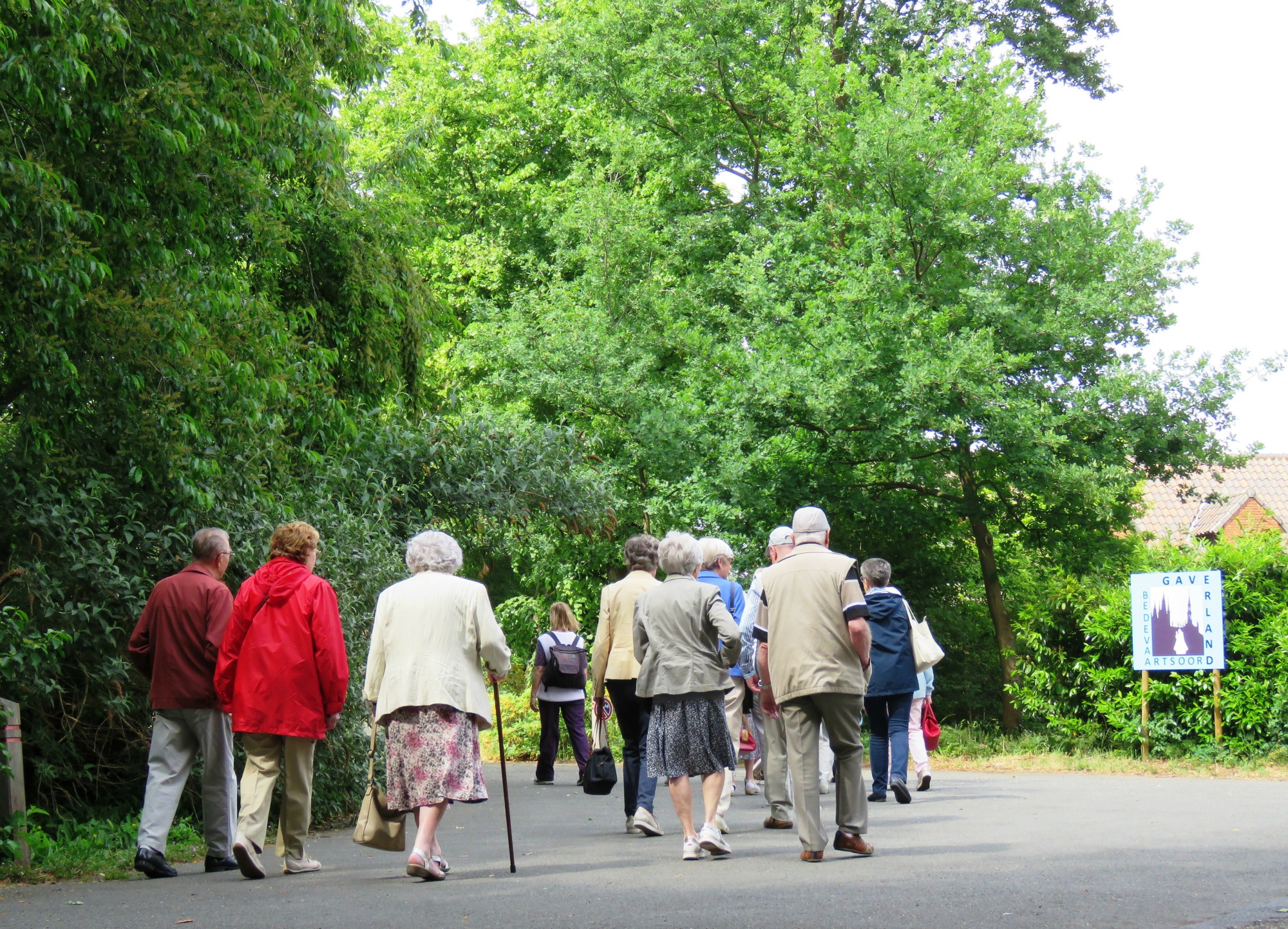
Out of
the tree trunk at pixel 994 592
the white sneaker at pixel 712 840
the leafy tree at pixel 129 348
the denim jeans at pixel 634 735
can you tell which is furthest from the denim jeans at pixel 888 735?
the tree trunk at pixel 994 592

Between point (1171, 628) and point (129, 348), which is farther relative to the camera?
point (1171, 628)

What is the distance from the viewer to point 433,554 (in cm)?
755

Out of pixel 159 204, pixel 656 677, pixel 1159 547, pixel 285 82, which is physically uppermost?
pixel 285 82

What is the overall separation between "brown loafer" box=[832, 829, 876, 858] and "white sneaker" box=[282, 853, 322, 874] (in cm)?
301

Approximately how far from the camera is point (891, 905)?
239 inches

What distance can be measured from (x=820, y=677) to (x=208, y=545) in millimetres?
3725

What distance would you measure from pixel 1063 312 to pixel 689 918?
46.5 feet

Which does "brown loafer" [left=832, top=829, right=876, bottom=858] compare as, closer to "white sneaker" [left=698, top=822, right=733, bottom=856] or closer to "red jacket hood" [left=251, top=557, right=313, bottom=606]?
"white sneaker" [left=698, top=822, right=733, bottom=856]

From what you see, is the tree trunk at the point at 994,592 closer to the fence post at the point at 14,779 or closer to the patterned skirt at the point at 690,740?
the patterned skirt at the point at 690,740

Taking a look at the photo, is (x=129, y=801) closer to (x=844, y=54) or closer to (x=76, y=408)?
(x=76, y=408)

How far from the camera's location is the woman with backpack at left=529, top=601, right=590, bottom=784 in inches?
584

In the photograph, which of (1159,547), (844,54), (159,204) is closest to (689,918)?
(159,204)

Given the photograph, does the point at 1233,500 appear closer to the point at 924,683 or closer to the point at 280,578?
the point at 924,683

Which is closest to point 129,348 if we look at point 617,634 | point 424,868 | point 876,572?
point 617,634
